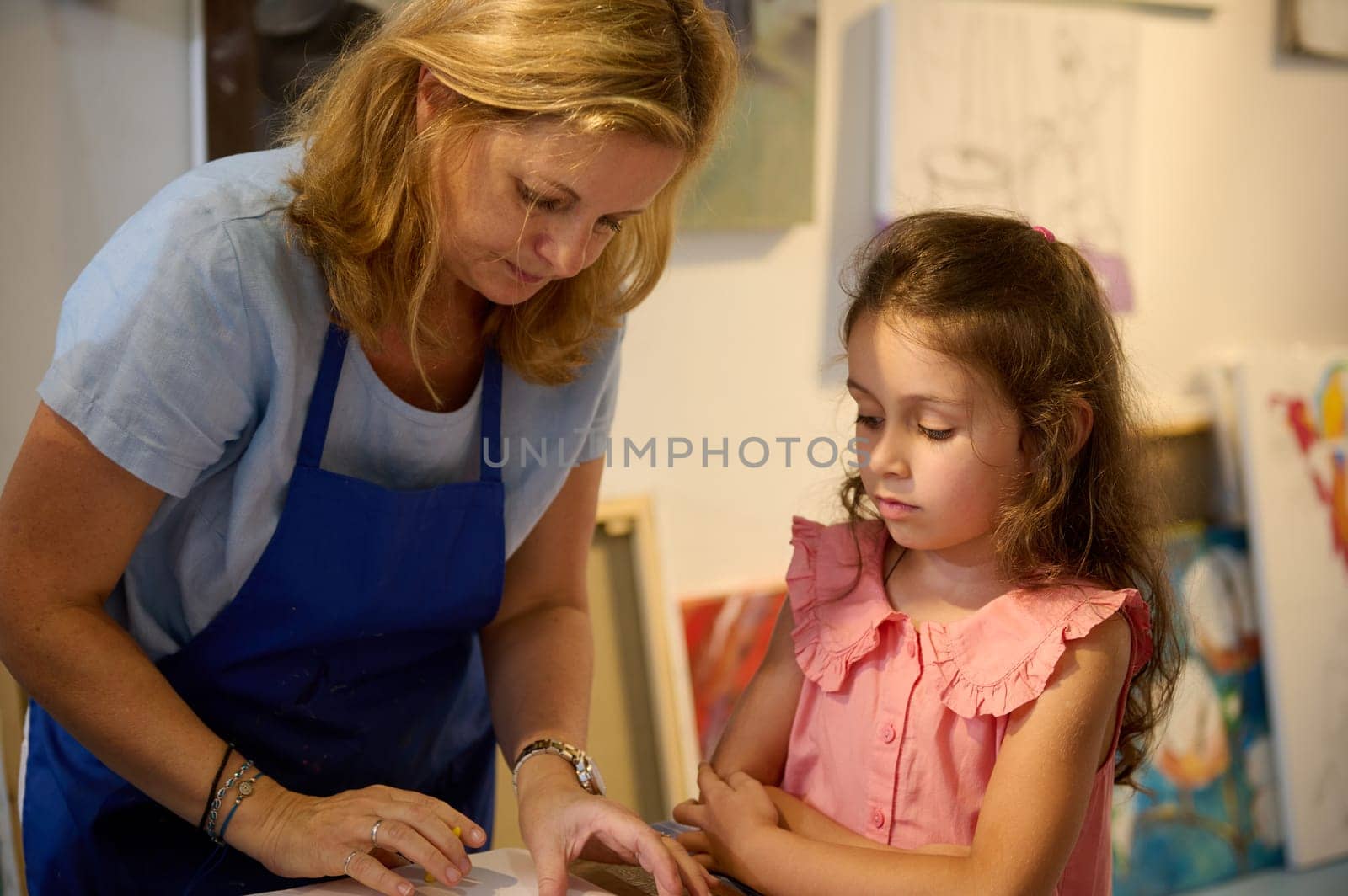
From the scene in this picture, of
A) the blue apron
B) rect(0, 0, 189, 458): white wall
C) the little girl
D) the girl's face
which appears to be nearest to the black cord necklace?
the little girl

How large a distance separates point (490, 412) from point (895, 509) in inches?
19.0

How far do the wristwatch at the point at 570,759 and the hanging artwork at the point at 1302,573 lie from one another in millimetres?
2309

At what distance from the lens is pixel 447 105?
4.02 feet

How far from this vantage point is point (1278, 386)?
10.5 feet

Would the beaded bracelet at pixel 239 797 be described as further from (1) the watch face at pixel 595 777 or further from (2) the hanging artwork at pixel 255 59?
(2) the hanging artwork at pixel 255 59

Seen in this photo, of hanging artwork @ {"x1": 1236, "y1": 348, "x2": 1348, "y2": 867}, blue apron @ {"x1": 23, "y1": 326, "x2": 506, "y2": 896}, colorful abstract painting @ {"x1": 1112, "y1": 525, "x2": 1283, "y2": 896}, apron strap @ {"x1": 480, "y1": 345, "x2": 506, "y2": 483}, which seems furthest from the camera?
hanging artwork @ {"x1": 1236, "y1": 348, "x2": 1348, "y2": 867}

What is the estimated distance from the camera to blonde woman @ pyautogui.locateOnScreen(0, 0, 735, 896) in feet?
3.84

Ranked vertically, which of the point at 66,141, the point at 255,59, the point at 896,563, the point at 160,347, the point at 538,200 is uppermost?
the point at 255,59

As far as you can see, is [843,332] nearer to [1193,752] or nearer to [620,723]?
[620,723]

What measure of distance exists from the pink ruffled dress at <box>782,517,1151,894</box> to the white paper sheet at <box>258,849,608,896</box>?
277 mm

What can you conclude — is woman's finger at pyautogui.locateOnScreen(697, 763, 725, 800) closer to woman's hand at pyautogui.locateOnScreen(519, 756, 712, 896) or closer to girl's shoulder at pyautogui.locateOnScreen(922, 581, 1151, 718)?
woman's hand at pyautogui.locateOnScreen(519, 756, 712, 896)

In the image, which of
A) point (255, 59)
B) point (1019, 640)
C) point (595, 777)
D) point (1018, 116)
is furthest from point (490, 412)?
point (1018, 116)

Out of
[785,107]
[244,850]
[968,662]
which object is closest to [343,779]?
[244,850]

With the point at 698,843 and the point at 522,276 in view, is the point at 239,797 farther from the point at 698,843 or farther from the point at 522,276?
the point at 522,276
